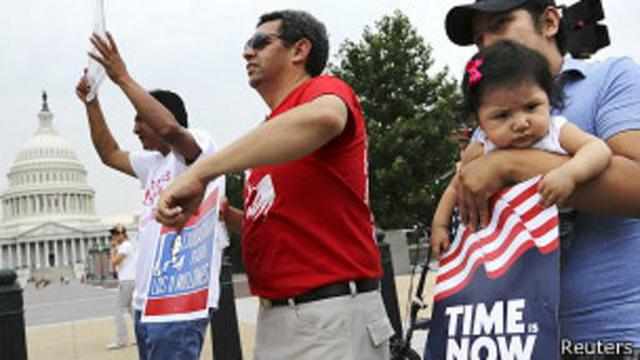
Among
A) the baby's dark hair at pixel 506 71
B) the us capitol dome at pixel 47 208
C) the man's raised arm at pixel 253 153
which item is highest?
the us capitol dome at pixel 47 208

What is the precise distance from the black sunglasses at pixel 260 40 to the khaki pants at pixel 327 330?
93cm

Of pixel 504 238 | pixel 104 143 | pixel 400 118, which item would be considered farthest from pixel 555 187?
pixel 400 118

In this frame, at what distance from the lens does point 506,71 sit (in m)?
1.80

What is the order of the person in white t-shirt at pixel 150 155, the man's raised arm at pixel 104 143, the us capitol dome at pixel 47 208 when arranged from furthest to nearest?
1. the us capitol dome at pixel 47 208
2. the man's raised arm at pixel 104 143
3. the person in white t-shirt at pixel 150 155

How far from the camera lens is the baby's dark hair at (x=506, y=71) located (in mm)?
1805

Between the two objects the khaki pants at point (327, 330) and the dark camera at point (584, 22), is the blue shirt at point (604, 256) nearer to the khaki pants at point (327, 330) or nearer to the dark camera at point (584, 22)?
the khaki pants at point (327, 330)

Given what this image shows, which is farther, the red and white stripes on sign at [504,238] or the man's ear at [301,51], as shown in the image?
the man's ear at [301,51]

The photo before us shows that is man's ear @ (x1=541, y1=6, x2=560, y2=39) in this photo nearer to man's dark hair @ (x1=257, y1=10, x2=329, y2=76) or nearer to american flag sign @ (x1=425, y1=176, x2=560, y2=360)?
american flag sign @ (x1=425, y1=176, x2=560, y2=360)

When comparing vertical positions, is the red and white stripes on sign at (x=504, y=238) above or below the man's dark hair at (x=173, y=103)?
below

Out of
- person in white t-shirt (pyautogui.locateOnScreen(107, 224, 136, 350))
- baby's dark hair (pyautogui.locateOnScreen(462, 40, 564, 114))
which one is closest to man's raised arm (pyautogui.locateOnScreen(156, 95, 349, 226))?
baby's dark hair (pyautogui.locateOnScreen(462, 40, 564, 114))

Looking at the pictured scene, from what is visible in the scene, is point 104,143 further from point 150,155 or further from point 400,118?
point 400,118

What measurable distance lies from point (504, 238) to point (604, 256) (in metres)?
0.28

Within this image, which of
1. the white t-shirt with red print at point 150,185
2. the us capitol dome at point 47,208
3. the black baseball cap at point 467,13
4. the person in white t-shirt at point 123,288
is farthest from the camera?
the us capitol dome at point 47,208

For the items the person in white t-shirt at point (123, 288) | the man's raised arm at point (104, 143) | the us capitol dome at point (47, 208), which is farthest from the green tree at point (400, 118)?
the us capitol dome at point (47, 208)
